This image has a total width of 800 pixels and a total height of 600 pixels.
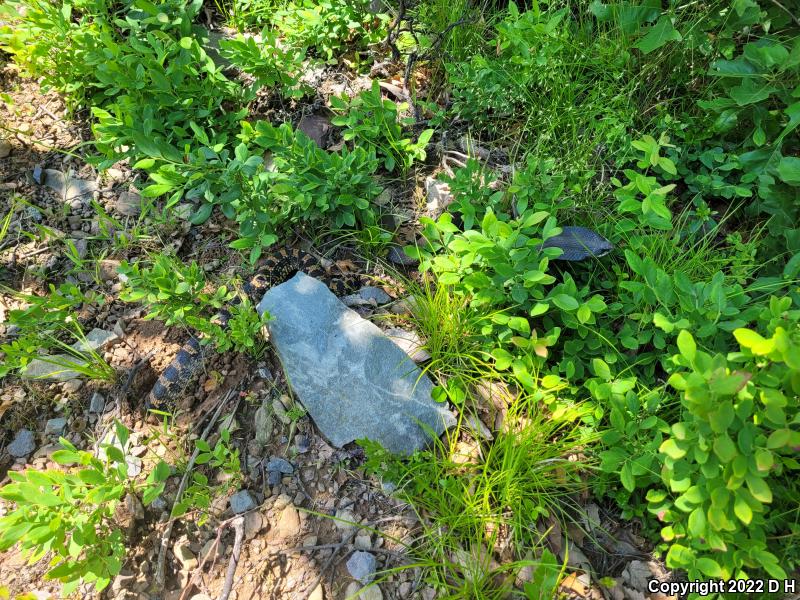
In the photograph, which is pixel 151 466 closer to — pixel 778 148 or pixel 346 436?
pixel 346 436

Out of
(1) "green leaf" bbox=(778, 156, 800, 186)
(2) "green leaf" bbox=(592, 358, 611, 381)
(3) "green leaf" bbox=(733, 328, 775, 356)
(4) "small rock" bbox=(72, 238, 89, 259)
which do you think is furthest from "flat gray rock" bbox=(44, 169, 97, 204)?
(1) "green leaf" bbox=(778, 156, 800, 186)

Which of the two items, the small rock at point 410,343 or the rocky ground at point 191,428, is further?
the small rock at point 410,343

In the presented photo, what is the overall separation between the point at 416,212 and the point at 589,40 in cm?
152

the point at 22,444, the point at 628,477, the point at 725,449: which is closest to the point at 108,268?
the point at 22,444

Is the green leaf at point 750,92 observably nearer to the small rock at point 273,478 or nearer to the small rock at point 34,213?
the small rock at point 273,478

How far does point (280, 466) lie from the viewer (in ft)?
7.47

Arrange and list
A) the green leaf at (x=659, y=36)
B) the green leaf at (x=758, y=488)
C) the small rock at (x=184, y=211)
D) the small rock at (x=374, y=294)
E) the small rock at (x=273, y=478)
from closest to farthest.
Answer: the green leaf at (x=758, y=488) < the small rock at (x=273, y=478) < the green leaf at (x=659, y=36) < the small rock at (x=374, y=294) < the small rock at (x=184, y=211)

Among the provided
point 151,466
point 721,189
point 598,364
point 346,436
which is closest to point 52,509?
point 151,466

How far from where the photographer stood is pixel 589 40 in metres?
3.17

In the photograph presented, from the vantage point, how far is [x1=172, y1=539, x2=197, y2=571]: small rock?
2080mm

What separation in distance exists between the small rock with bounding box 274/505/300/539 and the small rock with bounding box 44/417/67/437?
113 centimetres

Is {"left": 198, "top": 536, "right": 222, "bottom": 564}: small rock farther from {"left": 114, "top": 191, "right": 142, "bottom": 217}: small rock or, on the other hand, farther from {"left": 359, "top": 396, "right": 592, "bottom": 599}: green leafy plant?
{"left": 114, "top": 191, "right": 142, "bottom": 217}: small rock

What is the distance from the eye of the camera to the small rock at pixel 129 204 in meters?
3.03

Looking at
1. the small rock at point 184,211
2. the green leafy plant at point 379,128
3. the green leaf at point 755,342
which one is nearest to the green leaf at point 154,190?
the small rock at point 184,211
